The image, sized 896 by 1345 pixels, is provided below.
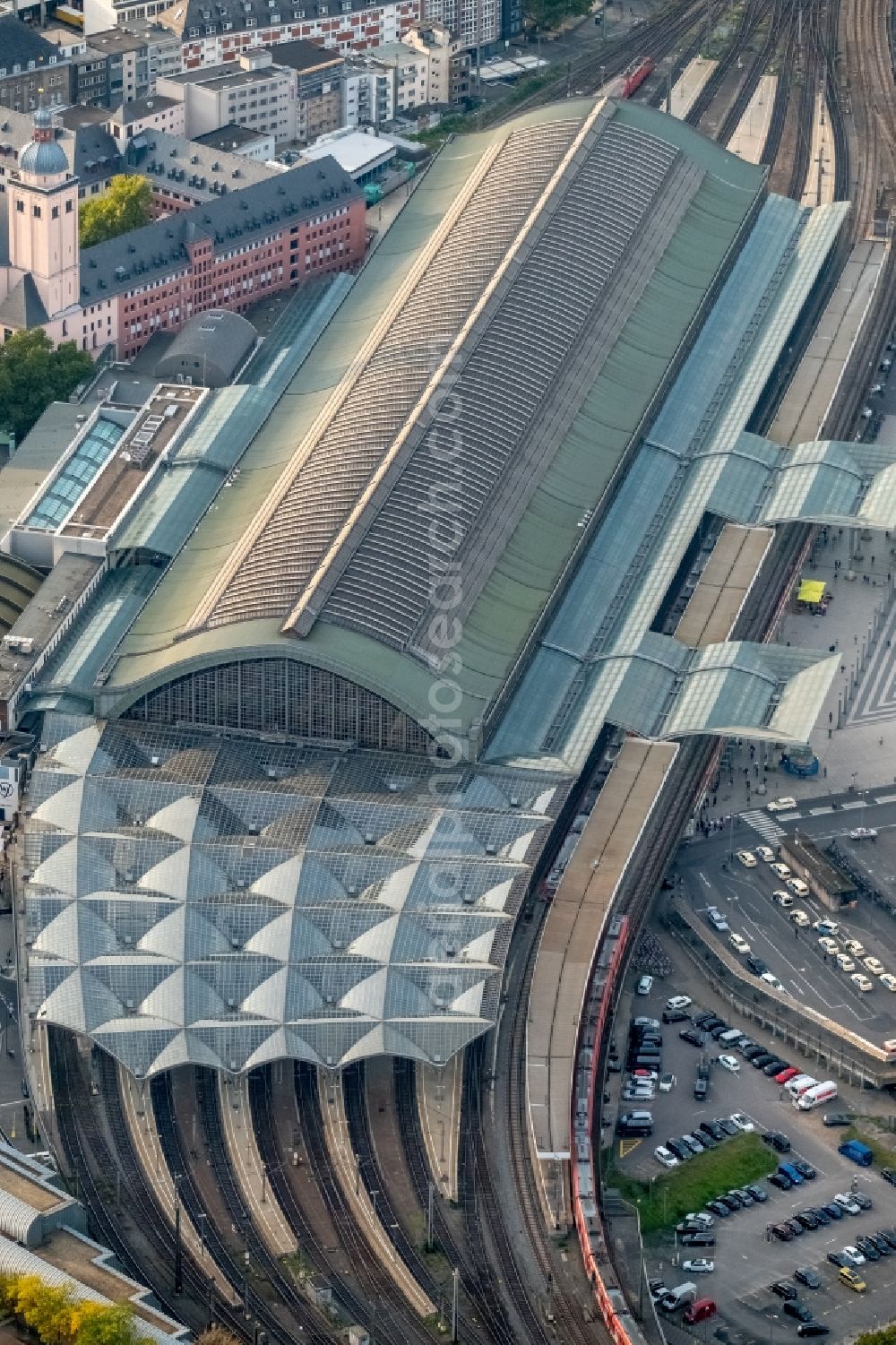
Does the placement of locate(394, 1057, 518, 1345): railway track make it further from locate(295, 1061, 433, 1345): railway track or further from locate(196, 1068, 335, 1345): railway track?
locate(196, 1068, 335, 1345): railway track

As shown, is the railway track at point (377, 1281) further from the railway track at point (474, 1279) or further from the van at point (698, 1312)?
the van at point (698, 1312)

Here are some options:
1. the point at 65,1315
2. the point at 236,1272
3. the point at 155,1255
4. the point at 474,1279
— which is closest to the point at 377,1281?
the point at 474,1279

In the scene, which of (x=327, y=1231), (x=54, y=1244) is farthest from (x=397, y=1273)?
(x=54, y=1244)

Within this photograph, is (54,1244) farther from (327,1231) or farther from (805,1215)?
(805,1215)

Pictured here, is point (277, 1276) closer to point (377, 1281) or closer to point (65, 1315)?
point (377, 1281)

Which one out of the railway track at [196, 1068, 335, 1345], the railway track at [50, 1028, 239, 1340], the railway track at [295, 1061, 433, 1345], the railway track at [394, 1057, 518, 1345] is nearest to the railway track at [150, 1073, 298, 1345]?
the railway track at [196, 1068, 335, 1345]

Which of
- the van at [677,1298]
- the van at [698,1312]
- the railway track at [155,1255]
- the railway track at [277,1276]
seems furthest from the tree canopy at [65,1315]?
the van at [698,1312]
